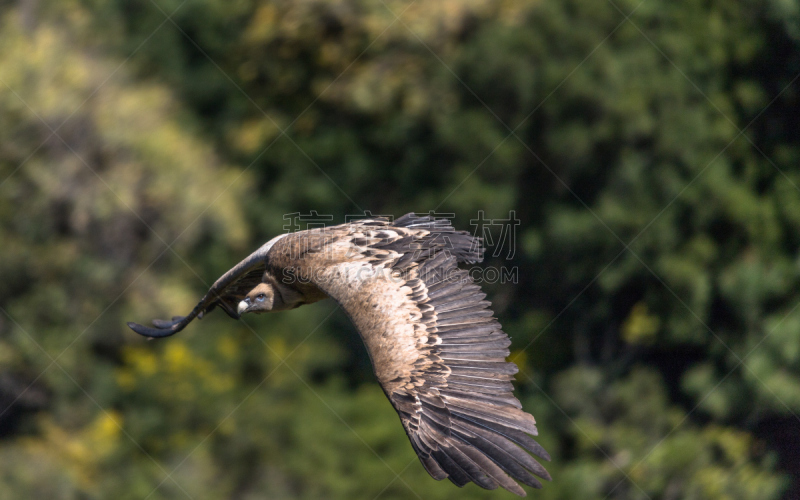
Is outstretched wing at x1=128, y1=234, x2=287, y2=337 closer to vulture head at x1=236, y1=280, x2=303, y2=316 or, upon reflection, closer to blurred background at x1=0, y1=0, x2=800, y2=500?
vulture head at x1=236, y1=280, x2=303, y2=316

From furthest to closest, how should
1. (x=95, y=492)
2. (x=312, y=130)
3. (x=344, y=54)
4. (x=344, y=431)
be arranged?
(x=312, y=130) < (x=344, y=54) < (x=344, y=431) < (x=95, y=492)

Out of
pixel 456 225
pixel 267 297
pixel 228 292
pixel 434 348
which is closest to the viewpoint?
pixel 434 348

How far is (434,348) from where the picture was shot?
672 cm

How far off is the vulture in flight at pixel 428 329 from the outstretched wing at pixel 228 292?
51mm

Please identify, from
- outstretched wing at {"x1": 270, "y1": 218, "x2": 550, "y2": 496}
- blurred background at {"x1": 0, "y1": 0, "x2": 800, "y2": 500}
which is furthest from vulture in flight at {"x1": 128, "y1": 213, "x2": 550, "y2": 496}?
blurred background at {"x1": 0, "y1": 0, "x2": 800, "y2": 500}

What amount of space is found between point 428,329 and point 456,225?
10.3m

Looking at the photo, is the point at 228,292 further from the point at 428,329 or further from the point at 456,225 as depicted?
the point at 456,225

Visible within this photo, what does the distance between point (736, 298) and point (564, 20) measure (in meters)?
5.81

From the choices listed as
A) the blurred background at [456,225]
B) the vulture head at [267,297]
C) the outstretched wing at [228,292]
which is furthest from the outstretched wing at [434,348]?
the blurred background at [456,225]

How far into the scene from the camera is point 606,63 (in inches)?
658

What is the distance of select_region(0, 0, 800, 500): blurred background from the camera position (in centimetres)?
1605

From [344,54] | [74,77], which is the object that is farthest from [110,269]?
[344,54]

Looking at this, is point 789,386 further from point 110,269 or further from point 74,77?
point 74,77

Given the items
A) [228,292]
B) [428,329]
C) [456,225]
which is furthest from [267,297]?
[456,225]
